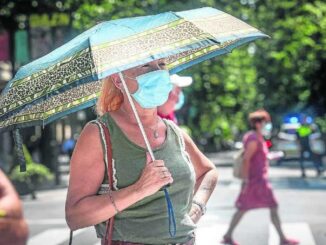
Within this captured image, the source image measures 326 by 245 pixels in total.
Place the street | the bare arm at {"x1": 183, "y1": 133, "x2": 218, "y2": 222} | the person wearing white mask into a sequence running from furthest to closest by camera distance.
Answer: the street < the person wearing white mask < the bare arm at {"x1": 183, "y1": 133, "x2": 218, "y2": 222}

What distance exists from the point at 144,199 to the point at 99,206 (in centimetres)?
20

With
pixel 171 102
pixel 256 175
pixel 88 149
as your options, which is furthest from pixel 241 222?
pixel 88 149

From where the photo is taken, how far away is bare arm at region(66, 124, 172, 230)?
3.49 meters

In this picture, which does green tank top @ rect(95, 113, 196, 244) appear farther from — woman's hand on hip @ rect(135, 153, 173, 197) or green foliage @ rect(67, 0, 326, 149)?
green foliage @ rect(67, 0, 326, 149)

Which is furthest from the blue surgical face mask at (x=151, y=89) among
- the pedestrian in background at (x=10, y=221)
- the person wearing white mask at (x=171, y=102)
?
the person wearing white mask at (x=171, y=102)

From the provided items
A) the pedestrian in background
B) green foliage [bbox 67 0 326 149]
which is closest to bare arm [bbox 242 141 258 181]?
green foliage [bbox 67 0 326 149]

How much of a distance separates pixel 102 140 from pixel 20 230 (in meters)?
0.97

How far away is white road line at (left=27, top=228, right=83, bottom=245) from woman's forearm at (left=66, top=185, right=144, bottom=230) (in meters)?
9.02

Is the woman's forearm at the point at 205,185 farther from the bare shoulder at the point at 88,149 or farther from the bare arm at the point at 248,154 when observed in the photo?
the bare arm at the point at 248,154

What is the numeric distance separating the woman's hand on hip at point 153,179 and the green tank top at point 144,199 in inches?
2.9

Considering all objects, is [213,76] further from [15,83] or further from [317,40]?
[15,83]

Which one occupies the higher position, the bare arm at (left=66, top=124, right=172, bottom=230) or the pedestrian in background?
the pedestrian in background

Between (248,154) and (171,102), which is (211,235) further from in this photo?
(171,102)

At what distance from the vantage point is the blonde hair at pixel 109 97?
12.5 feet
